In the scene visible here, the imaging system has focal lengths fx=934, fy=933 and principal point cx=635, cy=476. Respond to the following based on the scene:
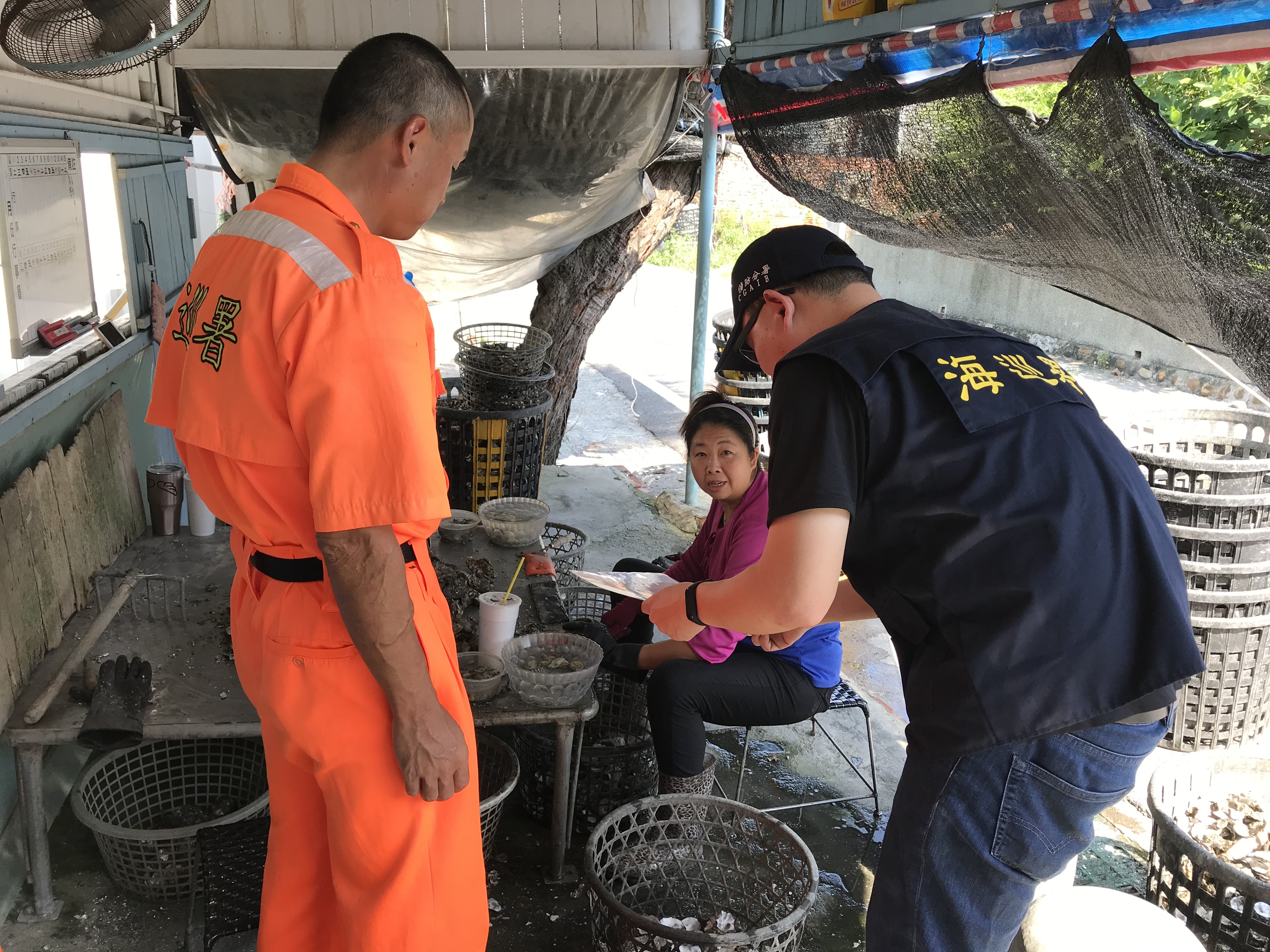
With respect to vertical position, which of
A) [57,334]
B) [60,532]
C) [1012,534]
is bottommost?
[60,532]

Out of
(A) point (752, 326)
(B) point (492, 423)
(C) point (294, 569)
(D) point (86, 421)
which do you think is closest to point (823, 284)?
(A) point (752, 326)

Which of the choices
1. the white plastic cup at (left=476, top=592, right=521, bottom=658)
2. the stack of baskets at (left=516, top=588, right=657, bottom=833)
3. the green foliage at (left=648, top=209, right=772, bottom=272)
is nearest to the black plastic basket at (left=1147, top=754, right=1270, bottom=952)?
the stack of baskets at (left=516, top=588, right=657, bottom=833)

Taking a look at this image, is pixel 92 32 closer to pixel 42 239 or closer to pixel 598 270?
pixel 42 239

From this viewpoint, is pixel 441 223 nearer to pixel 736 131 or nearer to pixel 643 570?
pixel 736 131

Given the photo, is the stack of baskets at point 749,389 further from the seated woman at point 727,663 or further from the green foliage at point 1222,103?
the seated woman at point 727,663

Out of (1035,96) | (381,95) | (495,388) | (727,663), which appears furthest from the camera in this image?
(1035,96)

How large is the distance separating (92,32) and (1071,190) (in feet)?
8.78

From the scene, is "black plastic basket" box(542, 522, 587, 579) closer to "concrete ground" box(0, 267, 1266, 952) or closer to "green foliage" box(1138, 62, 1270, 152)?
"concrete ground" box(0, 267, 1266, 952)

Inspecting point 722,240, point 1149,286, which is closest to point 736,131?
point 1149,286

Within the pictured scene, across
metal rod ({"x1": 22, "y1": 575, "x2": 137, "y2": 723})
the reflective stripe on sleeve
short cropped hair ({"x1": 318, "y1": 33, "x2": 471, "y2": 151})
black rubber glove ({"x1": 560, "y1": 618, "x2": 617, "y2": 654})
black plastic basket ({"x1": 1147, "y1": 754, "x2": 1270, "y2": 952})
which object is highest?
short cropped hair ({"x1": 318, "y1": 33, "x2": 471, "y2": 151})

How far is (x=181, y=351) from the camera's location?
187 cm

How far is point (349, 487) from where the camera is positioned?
1.61 metres

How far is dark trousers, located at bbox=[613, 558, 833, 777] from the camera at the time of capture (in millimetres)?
2973

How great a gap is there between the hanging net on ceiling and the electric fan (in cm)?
214
